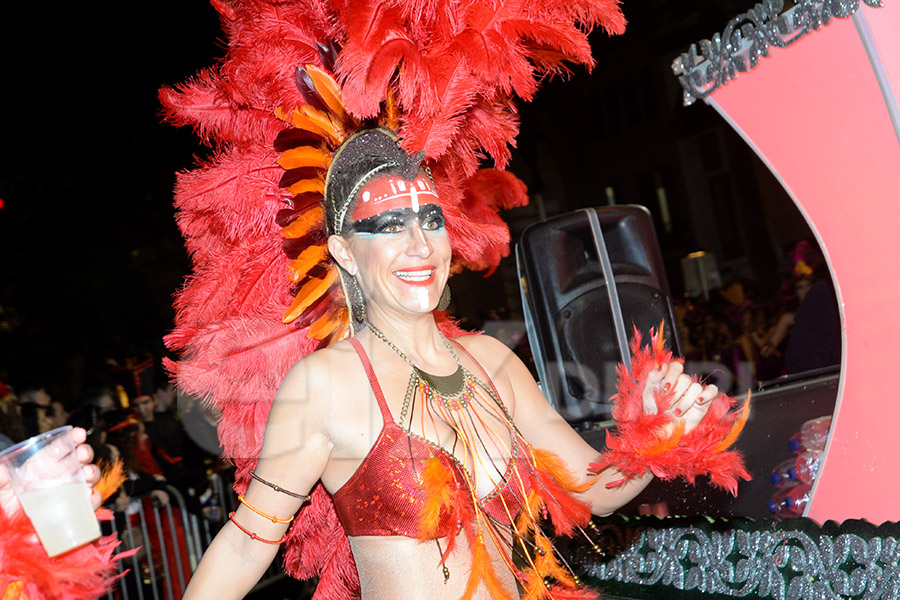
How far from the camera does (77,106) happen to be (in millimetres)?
4988

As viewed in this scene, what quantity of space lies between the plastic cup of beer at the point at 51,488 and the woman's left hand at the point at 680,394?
3.54 feet

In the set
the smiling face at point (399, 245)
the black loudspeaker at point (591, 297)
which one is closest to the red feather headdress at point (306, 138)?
the smiling face at point (399, 245)

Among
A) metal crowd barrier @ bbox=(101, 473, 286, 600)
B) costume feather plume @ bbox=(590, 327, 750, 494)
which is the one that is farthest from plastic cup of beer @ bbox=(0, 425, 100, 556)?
metal crowd barrier @ bbox=(101, 473, 286, 600)

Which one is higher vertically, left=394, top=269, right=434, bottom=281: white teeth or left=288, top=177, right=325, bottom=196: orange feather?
left=288, top=177, right=325, bottom=196: orange feather

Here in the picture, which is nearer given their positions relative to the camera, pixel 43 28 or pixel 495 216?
pixel 495 216

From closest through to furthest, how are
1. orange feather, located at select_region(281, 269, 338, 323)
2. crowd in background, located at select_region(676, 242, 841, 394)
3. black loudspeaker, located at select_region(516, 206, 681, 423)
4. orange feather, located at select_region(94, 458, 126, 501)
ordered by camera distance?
orange feather, located at select_region(94, 458, 126, 501)
orange feather, located at select_region(281, 269, 338, 323)
black loudspeaker, located at select_region(516, 206, 681, 423)
crowd in background, located at select_region(676, 242, 841, 394)

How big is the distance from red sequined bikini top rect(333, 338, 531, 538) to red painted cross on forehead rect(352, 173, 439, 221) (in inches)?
15.2

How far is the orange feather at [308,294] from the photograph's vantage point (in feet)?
6.02

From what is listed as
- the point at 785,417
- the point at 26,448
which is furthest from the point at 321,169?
the point at 785,417

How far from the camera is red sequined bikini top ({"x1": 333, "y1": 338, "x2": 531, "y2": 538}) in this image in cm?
156

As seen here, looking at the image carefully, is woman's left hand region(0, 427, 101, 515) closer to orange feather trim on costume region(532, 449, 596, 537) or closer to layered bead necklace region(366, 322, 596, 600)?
layered bead necklace region(366, 322, 596, 600)

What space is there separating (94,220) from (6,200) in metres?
0.54

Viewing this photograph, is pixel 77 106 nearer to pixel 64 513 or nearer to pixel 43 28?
pixel 43 28

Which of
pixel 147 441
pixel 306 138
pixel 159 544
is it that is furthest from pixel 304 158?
pixel 159 544
